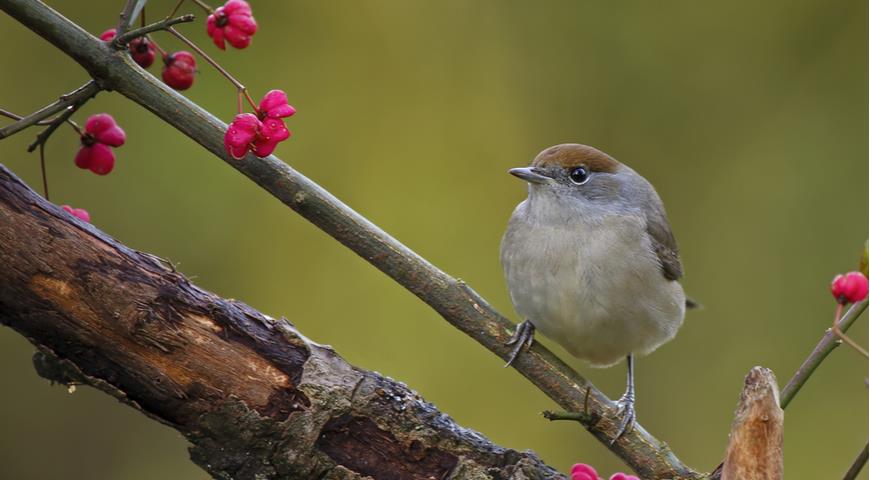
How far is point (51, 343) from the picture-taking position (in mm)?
2500

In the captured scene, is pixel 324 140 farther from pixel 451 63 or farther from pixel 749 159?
pixel 749 159

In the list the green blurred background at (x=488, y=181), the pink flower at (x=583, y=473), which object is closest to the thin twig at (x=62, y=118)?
the pink flower at (x=583, y=473)

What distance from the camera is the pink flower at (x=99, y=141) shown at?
117 inches

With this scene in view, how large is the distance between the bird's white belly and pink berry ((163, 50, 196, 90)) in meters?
1.53

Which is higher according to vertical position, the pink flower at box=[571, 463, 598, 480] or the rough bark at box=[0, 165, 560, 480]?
the pink flower at box=[571, 463, 598, 480]

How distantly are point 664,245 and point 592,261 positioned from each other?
547 millimetres

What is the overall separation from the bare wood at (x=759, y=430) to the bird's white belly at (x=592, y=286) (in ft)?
4.60

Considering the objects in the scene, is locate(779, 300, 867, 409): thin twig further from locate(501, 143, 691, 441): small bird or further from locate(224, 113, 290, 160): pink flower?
locate(224, 113, 290, 160): pink flower

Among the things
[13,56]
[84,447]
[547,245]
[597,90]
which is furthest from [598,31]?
[84,447]

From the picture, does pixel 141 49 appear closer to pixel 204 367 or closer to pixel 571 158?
pixel 204 367

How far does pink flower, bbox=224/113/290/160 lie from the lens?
8.65ft

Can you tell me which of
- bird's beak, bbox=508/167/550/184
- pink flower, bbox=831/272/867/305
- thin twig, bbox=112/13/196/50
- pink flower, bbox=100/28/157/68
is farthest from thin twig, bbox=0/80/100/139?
pink flower, bbox=831/272/867/305

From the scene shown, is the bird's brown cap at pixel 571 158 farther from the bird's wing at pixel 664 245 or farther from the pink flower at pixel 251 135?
the pink flower at pixel 251 135

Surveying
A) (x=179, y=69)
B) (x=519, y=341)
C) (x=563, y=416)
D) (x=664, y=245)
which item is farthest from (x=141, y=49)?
(x=664, y=245)
